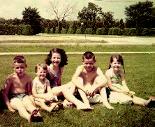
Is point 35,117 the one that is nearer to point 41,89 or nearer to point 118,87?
point 41,89

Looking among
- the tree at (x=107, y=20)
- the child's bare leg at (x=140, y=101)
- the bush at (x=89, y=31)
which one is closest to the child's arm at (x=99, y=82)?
the child's bare leg at (x=140, y=101)

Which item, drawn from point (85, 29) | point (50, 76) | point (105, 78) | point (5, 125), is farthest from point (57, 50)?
point (85, 29)

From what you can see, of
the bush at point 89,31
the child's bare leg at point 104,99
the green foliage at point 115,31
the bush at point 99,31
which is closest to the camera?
the child's bare leg at point 104,99

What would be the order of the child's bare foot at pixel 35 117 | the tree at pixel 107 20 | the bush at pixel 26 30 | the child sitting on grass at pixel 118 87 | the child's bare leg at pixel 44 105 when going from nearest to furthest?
the child's bare foot at pixel 35 117
the child's bare leg at pixel 44 105
the child sitting on grass at pixel 118 87
the bush at pixel 26 30
the tree at pixel 107 20

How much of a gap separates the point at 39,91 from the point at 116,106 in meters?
0.95

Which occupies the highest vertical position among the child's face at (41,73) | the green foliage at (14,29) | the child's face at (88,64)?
the child's face at (88,64)

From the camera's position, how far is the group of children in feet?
12.6

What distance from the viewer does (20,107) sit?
3682mm

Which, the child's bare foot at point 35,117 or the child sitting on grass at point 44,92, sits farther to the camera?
the child sitting on grass at point 44,92

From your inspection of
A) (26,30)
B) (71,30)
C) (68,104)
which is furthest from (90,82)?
(71,30)

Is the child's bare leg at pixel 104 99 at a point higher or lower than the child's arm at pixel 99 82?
lower

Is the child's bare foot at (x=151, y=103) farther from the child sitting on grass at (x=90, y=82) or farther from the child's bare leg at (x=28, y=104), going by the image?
the child's bare leg at (x=28, y=104)

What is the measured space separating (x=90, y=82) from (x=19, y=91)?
920 mm

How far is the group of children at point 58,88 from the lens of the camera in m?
3.85
